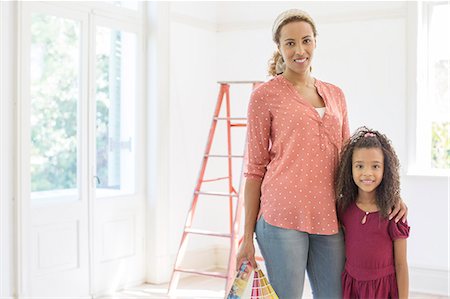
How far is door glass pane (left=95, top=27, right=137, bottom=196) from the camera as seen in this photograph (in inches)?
178

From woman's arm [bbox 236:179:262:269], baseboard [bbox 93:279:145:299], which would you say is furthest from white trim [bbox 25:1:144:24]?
woman's arm [bbox 236:179:262:269]

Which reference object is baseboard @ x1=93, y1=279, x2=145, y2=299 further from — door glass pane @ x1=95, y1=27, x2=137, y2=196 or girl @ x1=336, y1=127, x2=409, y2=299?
girl @ x1=336, y1=127, x2=409, y2=299

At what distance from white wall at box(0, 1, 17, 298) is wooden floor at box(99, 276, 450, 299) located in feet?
2.96

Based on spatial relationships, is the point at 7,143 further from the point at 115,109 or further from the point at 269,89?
the point at 269,89

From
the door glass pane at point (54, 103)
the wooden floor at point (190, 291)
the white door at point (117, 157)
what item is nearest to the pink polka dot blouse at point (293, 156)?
the door glass pane at point (54, 103)

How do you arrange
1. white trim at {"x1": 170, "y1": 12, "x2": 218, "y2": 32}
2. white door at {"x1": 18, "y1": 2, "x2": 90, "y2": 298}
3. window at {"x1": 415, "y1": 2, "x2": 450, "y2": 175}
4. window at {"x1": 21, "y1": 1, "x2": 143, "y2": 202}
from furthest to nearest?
white trim at {"x1": 170, "y1": 12, "x2": 218, "y2": 32} < window at {"x1": 415, "y1": 2, "x2": 450, "y2": 175} < window at {"x1": 21, "y1": 1, "x2": 143, "y2": 202} < white door at {"x1": 18, "y1": 2, "x2": 90, "y2": 298}

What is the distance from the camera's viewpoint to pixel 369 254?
217cm

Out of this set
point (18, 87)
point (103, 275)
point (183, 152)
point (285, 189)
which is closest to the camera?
point (285, 189)

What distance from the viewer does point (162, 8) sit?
4.83 meters

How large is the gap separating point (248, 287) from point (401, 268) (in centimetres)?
54

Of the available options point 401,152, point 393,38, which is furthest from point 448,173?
point 393,38

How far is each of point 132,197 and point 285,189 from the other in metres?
2.83

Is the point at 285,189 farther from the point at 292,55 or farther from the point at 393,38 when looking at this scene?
the point at 393,38

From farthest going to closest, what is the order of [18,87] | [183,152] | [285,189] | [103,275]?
[183,152], [103,275], [18,87], [285,189]
